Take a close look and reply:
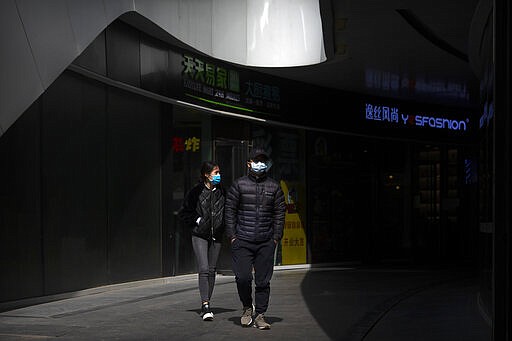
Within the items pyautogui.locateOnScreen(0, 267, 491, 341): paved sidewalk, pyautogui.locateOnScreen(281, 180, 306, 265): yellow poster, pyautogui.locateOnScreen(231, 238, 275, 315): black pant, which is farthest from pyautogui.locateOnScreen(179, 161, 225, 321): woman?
pyautogui.locateOnScreen(281, 180, 306, 265): yellow poster

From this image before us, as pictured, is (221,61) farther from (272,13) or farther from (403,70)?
(403,70)

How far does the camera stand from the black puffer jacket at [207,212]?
9.63 m

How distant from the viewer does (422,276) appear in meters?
16.5

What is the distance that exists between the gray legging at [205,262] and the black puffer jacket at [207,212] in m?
0.09

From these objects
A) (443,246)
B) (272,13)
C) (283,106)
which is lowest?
(443,246)

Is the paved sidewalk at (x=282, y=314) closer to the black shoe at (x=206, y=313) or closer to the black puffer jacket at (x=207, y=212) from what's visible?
the black shoe at (x=206, y=313)

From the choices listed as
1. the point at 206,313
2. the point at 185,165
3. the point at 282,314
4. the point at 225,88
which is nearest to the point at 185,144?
the point at 185,165

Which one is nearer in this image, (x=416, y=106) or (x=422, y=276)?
(x=422, y=276)

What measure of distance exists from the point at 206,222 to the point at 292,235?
8.77 metres

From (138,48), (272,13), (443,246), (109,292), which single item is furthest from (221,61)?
(443,246)

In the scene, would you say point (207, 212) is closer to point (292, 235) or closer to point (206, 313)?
point (206, 313)

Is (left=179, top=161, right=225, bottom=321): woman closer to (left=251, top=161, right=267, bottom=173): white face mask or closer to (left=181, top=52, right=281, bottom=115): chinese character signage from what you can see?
(left=251, top=161, right=267, bottom=173): white face mask

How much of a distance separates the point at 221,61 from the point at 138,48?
102 inches

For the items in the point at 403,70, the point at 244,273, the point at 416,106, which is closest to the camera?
the point at 244,273
